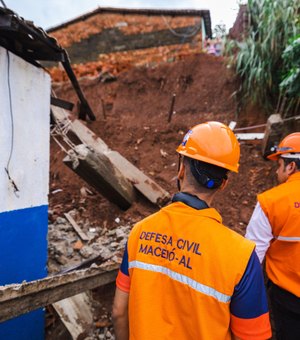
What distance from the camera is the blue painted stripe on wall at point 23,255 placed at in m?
2.65

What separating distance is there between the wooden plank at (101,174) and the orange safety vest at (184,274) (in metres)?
2.17

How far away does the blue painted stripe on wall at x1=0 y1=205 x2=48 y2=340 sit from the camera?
2652 mm

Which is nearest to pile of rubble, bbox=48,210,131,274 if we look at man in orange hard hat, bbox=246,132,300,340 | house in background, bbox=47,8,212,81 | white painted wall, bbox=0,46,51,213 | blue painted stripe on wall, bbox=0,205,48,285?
blue painted stripe on wall, bbox=0,205,48,285

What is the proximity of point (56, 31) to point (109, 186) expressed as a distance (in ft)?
42.3

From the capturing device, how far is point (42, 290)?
187 centimetres

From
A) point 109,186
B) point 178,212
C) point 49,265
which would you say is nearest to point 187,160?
point 178,212

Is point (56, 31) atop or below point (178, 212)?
atop

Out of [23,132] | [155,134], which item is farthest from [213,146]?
[155,134]

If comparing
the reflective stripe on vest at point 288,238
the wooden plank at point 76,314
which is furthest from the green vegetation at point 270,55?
the wooden plank at point 76,314

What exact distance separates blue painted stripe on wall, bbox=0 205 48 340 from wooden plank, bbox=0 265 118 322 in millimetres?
908

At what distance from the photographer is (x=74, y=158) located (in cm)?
347

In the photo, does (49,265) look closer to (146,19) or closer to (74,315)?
(74,315)

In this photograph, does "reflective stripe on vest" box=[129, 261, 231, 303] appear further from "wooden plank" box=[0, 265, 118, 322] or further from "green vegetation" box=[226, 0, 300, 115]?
"green vegetation" box=[226, 0, 300, 115]

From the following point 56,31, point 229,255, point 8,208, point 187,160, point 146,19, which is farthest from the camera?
point 56,31
